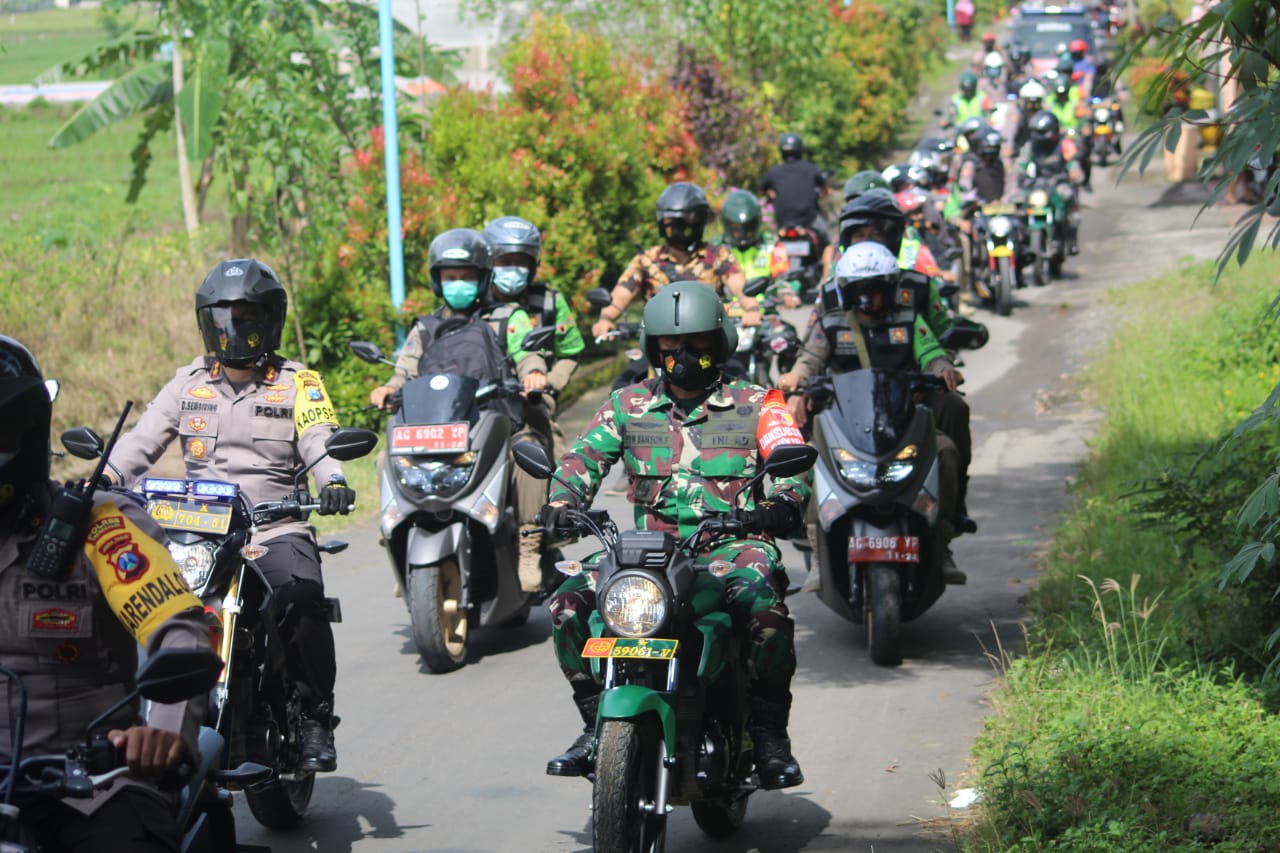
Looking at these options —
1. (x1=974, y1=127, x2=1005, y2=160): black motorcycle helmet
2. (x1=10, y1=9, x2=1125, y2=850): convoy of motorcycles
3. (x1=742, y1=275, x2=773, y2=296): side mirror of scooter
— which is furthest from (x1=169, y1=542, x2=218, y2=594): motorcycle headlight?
(x1=974, y1=127, x2=1005, y2=160): black motorcycle helmet

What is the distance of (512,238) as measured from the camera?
10133mm

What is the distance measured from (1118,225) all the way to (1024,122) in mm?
4797

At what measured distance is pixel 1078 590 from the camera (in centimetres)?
888

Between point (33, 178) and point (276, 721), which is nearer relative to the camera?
point (276, 721)

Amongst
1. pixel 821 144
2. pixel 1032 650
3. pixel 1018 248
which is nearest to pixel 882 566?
pixel 1032 650

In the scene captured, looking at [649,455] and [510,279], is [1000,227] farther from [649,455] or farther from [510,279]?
[649,455]

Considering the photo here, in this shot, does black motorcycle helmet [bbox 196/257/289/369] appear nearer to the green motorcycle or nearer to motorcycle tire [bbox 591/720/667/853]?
the green motorcycle

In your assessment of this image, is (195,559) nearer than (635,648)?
No

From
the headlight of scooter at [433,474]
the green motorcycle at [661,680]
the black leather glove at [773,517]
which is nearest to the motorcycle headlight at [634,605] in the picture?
the green motorcycle at [661,680]

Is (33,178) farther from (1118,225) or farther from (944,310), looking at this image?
(944,310)

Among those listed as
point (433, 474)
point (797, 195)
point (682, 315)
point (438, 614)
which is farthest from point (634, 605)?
point (797, 195)

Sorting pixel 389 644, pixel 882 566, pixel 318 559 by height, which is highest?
pixel 318 559

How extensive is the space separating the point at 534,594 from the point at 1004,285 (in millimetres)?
12912

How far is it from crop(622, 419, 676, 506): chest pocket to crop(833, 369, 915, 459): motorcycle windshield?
7.76 feet
